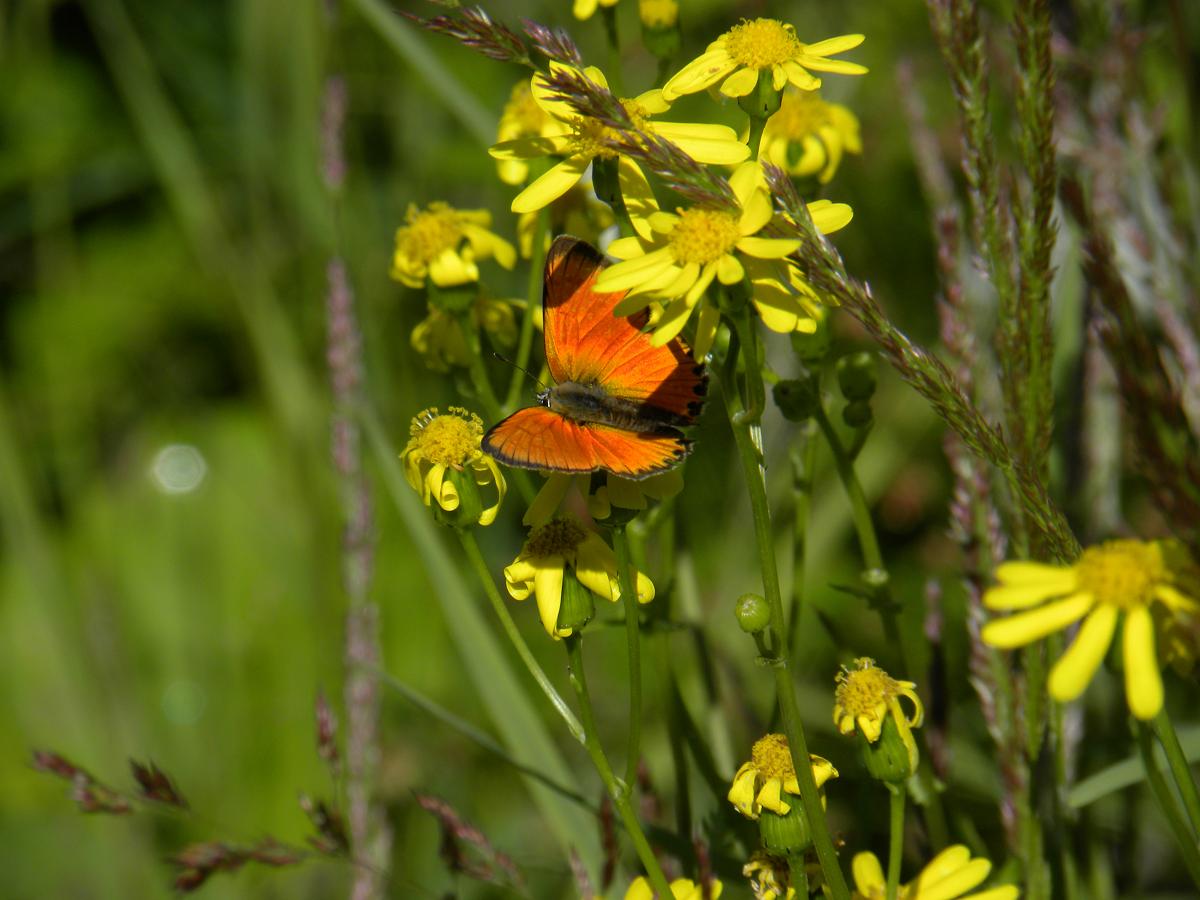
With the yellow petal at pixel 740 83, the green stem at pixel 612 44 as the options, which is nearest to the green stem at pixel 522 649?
the yellow petal at pixel 740 83

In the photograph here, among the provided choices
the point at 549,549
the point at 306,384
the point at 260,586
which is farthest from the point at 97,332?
the point at 549,549

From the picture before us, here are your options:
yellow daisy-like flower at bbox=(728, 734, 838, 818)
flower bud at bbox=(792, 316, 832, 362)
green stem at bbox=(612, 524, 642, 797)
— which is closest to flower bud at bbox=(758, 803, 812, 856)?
yellow daisy-like flower at bbox=(728, 734, 838, 818)

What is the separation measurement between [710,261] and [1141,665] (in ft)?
1.39

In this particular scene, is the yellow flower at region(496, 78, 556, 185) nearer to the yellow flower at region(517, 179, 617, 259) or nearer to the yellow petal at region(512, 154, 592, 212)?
the yellow flower at region(517, 179, 617, 259)

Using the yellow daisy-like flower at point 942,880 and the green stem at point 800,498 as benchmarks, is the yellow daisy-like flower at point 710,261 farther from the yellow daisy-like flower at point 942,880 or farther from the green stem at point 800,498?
the yellow daisy-like flower at point 942,880

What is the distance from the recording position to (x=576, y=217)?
4.82 feet

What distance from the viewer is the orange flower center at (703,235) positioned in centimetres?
91

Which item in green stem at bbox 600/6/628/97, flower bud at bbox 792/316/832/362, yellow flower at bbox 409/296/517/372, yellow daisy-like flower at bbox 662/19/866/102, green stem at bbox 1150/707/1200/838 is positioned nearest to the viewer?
green stem at bbox 1150/707/1200/838

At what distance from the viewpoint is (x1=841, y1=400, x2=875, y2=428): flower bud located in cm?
125

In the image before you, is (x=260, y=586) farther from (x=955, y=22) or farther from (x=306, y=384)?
(x=955, y=22)

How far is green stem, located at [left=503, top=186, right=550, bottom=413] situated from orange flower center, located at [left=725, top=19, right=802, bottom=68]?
339mm

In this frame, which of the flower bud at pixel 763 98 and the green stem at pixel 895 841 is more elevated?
the flower bud at pixel 763 98

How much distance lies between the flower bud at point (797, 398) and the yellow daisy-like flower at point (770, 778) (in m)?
0.32

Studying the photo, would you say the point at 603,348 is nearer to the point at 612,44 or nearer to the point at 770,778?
the point at 612,44
